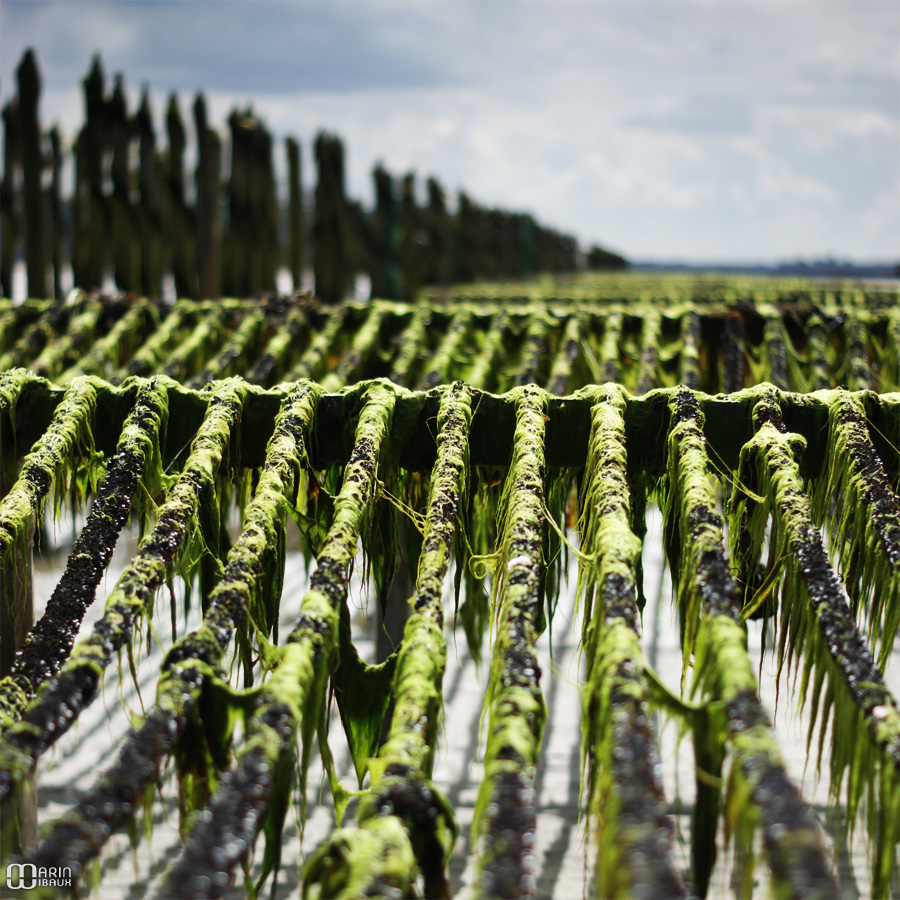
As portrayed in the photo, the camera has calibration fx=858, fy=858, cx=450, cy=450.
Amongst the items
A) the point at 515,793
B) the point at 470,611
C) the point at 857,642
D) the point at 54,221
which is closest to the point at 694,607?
the point at 857,642

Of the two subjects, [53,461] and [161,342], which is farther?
[161,342]

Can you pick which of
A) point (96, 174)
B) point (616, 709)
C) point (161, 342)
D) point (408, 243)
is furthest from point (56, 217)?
point (616, 709)

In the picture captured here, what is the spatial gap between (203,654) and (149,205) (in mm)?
8689

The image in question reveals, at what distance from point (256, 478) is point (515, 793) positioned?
219 cm

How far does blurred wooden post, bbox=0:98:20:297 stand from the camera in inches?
349

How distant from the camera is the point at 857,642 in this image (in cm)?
219

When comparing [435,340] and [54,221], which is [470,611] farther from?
[54,221]

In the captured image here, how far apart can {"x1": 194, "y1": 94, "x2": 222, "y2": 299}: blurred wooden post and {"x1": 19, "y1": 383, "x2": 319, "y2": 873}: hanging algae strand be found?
23.9 feet

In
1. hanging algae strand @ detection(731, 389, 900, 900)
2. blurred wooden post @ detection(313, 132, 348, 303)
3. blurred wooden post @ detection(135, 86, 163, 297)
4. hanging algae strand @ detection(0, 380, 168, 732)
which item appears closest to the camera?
hanging algae strand @ detection(731, 389, 900, 900)

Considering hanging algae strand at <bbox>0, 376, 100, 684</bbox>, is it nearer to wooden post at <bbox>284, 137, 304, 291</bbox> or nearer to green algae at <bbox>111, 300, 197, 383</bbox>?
green algae at <bbox>111, 300, 197, 383</bbox>

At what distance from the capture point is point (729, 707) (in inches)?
73.5

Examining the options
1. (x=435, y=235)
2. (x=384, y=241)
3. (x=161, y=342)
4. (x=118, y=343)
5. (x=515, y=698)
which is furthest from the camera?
(x=435, y=235)

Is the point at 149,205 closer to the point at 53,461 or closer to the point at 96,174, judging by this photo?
the point at 96,174

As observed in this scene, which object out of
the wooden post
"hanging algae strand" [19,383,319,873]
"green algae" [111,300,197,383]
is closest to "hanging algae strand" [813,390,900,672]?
"hanging algae strand" [19,383,319,873]
